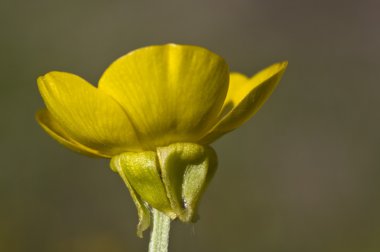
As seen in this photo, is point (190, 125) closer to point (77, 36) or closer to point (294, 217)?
point (294, 217)

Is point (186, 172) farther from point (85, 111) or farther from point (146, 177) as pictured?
point (85, 111)

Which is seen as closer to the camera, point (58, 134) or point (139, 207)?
point (139, 207)

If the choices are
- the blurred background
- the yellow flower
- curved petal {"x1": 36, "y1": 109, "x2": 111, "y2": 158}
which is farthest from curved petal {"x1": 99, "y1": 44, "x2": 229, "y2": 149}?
the blurred background

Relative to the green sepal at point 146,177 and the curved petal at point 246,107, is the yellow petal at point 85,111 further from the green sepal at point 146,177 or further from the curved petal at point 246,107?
the curved petal at point 246,107

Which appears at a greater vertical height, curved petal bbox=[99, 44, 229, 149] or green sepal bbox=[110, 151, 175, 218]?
curved petal bbox=[99, 44, 229, 149]

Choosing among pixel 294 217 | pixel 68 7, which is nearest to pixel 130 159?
pixel 294 217

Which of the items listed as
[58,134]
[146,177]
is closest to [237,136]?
[58,134]

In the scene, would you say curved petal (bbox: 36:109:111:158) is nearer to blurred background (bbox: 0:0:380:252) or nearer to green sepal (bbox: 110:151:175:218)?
green sepal (bbox: 110:151:175:218)
